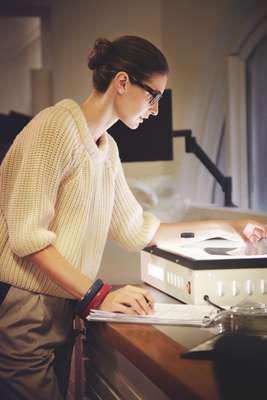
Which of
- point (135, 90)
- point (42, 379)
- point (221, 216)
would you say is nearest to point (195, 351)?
point (42, 379)

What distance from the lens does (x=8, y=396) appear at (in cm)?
126

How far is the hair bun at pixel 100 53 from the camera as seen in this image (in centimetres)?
132

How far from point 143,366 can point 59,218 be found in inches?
16.2

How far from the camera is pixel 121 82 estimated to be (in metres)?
1.29

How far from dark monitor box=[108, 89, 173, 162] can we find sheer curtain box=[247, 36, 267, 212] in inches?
48.4

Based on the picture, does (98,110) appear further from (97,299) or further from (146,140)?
(146,140)

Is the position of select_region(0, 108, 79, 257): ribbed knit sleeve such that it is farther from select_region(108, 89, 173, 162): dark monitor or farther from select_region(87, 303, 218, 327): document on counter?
select_region(108, 89, 173, 162): dark monitor

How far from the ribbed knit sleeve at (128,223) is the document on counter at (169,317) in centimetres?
32

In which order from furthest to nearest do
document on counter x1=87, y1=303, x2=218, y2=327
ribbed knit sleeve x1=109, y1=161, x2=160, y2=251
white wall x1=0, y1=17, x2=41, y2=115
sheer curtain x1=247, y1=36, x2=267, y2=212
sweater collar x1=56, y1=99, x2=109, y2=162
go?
white wall x1=0, y1=17, x2=41, y2=115 < sheer curtain x1=247, y1=36, x2=267, y2=212 < ribbed knit sleeve x1=109, y1=161, x2=160, y2=251 < sweater collar x1=56, y1=99, x2=109, y2=162 < document on counter x1=87, y1=303, x2=218, y2=327

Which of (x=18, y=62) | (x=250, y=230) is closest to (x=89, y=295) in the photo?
(x=250, y=230)

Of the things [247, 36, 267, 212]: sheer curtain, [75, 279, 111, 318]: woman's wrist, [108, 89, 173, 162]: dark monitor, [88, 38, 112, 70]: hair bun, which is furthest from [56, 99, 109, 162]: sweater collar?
[247, 36, 267, 212]: sheer curtain

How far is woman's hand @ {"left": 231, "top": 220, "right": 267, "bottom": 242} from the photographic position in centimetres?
162

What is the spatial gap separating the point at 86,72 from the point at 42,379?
7.62 ft

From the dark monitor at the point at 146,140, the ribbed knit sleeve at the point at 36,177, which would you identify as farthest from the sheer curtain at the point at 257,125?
A: the ribbed knit sleeve at the point at 36,177
